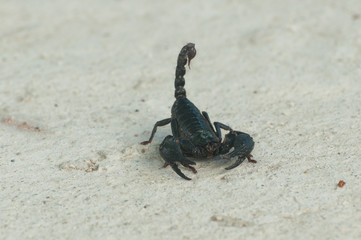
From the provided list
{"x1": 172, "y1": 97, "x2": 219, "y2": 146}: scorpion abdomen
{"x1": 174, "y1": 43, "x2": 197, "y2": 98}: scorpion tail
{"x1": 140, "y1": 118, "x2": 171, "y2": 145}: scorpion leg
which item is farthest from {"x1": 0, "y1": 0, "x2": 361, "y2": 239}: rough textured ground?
{"x1": 174, "y1": 43, "x2": 197, "y2": 98}: scorpion tail

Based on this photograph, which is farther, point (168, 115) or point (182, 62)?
point (168, 115)

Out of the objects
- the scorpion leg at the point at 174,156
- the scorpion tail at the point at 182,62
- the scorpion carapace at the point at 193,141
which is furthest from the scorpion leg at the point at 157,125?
the scorpion leg at the point at 174,156

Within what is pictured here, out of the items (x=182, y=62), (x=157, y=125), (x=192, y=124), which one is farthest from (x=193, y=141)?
(x=182, y=62)

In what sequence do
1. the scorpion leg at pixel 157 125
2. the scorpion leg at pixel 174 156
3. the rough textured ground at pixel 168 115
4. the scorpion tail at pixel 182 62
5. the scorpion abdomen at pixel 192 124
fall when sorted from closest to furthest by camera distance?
the rough textured ground at pixel 168 115 < the scorpion leg at pixel 174 156 < the scorpion abdomen at pixel 192 124 < the scorpion tail at pixel 182 62 < the scorpion leg at pixel 157 125

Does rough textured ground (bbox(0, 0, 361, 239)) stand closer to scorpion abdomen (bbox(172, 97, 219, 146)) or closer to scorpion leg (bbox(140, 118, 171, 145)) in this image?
A: scorpion leg (bbox(140, 118, 171, 145))

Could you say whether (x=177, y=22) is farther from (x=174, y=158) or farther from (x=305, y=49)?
(x=174, y=158)

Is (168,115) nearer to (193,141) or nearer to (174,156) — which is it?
(193,141)

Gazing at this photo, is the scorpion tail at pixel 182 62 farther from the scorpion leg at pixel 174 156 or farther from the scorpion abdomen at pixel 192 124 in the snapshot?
the scorpion leg at pixel 174 156
